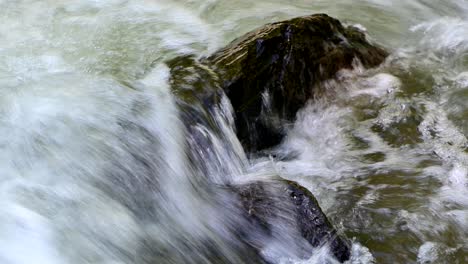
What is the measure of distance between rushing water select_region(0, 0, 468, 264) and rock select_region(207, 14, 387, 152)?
0.58 feet

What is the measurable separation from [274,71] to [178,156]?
4.45 feet

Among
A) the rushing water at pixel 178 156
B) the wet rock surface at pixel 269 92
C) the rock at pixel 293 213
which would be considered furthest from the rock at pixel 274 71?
the rock at pixel 293 213

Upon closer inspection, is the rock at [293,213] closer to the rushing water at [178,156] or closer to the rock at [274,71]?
the rushing water at [178,156]

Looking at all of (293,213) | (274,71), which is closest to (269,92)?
(274,71)

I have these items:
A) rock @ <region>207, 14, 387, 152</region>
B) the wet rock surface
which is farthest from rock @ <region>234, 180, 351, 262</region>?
rock @ <region>207, 14, 387, 152</region>

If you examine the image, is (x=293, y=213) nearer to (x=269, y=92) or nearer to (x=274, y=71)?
(x=269, y=92)

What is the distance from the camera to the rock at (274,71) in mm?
4898

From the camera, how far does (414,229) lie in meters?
4.08

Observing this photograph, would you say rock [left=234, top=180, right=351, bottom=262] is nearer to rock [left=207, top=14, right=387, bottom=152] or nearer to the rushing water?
the rushing water

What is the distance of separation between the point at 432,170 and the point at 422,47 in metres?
2.64

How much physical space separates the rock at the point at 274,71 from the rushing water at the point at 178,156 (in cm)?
18

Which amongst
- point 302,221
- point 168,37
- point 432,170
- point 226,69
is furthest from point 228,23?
point 302,221

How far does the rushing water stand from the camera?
Answer: 370 cm

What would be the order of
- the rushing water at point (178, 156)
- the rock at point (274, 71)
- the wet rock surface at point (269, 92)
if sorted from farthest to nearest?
the rock at point (274, 71)
the wet rock surface at point (269, 92)
the rushing water at point (178, 156)
